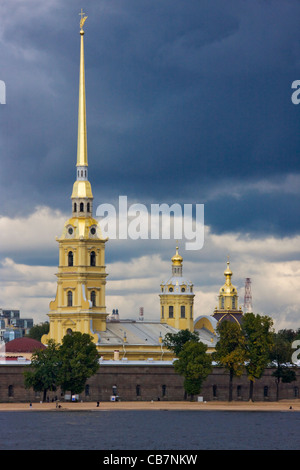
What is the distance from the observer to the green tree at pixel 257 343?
6097 inches

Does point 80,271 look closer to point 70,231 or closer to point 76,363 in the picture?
point 70,231

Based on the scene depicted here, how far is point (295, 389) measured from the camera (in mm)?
166000

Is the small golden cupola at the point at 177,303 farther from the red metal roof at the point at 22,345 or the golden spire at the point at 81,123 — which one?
the golden spire at the point at 81,123

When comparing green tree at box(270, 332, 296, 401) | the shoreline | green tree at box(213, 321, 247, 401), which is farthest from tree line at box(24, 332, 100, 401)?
green tree at box(270, 332, 296, 401)

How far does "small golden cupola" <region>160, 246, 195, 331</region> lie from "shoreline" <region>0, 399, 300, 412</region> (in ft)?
113

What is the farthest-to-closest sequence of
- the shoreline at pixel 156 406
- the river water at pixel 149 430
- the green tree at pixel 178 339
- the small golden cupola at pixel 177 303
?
the small golden cupola at pixel 177 303 → the green tree at pixel 178 339 → the shoreline at pixel 156 406 → the river water at pixel 149 430

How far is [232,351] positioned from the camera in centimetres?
15350

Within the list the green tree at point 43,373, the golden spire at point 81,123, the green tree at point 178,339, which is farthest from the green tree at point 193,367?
the golden spire at point 81,123

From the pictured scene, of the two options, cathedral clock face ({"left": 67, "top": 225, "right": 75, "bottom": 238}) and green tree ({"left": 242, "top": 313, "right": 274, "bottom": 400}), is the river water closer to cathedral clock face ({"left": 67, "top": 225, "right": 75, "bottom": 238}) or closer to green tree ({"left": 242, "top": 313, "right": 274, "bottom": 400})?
green tree ({"left": 242, "top": 313, "right": 274, "bottom": 400})

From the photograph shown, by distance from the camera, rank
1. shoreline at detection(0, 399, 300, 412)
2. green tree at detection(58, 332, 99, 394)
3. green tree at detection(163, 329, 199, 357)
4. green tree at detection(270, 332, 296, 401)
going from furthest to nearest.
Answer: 1. green tree at detection(163, 329, 199, 357)
2. green tree at detection(270, 332, 296, 401)
3. green tree at detection(58, 332, 99, 394)
4. shoreline at detection(0, 399, 300, 412)

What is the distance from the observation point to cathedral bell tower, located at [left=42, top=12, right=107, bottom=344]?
171 metres

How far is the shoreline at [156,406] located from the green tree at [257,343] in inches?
148
